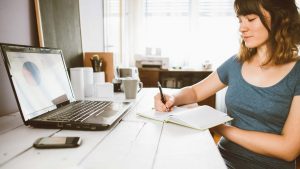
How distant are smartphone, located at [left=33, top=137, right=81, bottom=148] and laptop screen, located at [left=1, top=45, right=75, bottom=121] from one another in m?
0.17

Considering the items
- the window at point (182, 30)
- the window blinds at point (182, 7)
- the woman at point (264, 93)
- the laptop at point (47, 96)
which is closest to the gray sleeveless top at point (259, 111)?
the woman at point (264, 93)

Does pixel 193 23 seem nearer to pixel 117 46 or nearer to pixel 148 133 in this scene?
pixel 117 46

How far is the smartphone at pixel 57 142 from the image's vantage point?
2.05 feet

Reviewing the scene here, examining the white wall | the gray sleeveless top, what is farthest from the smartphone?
the white wall

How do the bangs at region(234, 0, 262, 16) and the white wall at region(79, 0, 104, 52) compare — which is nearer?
the bangs at region(234, 0, 262, 16)

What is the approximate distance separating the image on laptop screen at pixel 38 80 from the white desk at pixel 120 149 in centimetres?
9

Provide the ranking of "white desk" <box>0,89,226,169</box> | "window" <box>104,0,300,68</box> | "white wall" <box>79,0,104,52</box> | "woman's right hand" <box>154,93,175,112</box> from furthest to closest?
1. "window" <box>104,0,300,68</box>
2. "white wall" <box>79,0,104,52</box>
3. "woman's right hand" <box>154,93,175,112</box>
4. "white desk" <box>0,89,226,169</box>

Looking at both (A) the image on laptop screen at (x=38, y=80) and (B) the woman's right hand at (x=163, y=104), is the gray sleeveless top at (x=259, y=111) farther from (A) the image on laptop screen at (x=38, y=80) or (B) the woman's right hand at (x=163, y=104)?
(A) the image on laptop screen at (x=38, y=80)

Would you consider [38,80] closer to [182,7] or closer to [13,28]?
[13,28]

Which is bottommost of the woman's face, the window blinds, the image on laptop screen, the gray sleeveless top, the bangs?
the gray sleeveless top

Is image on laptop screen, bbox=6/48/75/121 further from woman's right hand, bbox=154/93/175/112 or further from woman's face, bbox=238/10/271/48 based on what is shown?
woman's face, bbox=238/10/271/48

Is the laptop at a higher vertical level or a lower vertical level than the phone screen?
higher

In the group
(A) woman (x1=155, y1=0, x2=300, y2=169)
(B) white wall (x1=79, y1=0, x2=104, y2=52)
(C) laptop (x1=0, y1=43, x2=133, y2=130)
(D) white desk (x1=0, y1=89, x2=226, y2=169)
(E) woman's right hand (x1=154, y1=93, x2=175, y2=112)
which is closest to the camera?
(D) white desk (x1=0, y1=89, x2=226, y2=169)

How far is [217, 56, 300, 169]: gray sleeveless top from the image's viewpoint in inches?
37.7
